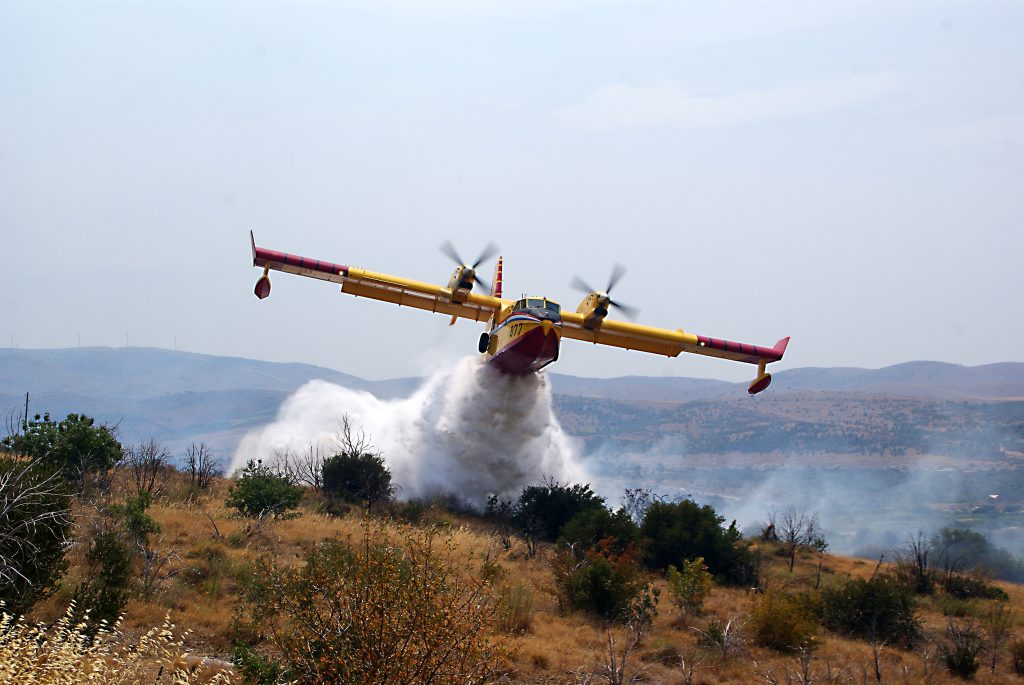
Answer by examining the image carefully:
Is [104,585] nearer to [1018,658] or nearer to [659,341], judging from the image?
[1018,658]

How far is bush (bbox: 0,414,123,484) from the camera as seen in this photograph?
25.8 meters

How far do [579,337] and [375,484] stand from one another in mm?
8511

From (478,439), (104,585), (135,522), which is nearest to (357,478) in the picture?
(478,439)

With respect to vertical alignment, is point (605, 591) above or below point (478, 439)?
below

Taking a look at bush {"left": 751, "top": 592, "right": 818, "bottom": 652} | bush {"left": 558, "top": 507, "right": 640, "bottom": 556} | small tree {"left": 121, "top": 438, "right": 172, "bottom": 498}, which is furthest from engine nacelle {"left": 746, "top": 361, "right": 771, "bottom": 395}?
small tree {"left": 121, "top": 438, "right": 172, "bottom": 498}

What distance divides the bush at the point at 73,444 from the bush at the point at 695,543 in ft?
49.6

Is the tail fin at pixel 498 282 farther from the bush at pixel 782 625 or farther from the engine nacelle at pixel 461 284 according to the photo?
the bush at pixel 782 625

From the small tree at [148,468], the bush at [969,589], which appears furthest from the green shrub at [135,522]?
the bush at [969,589]

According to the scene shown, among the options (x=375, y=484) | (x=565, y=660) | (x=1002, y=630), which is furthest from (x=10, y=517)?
(x=375, y=484)

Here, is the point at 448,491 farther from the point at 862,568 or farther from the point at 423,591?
the point at 423,591

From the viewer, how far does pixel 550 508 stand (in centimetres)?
3094

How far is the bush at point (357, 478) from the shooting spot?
1225 inches

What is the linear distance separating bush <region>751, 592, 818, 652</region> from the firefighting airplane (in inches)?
541

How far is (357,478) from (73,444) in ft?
29.3
